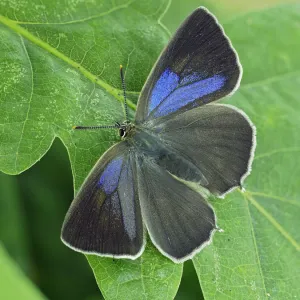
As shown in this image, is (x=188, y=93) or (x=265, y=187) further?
(x=265, y=187)

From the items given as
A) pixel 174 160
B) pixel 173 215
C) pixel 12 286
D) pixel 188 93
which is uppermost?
pixel 12 286

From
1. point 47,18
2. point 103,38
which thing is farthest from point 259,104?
point 47,18

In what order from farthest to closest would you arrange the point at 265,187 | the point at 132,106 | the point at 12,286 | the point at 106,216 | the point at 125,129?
the point at 265,187, the point at 132,106, the point at 125,129, the point at 106,216, the point at 12,286

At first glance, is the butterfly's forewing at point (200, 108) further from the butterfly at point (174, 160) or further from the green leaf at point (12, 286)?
the green leaf at point (12, 286)

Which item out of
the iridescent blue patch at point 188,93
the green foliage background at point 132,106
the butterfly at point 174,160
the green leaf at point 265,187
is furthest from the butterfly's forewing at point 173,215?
the iridescent blue patch at point 188,93

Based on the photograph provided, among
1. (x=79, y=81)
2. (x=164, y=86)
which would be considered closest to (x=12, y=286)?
(x=79, y=81)

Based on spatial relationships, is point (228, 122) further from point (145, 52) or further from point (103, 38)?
point (103, 38)

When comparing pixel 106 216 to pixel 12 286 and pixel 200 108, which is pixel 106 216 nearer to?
pixel 12 286
